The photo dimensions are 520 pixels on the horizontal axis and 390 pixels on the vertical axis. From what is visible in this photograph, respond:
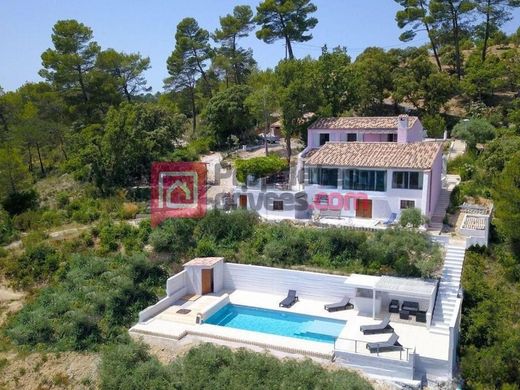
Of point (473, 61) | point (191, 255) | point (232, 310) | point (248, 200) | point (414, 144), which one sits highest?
point (473, 61)

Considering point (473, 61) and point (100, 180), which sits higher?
point (473, 61)

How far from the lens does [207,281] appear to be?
27109 mm

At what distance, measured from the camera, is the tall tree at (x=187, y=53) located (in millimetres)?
56656

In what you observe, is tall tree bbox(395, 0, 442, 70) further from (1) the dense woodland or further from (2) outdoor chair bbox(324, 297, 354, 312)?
(2) outdoor chair bbox(324, 297, 354, 312)

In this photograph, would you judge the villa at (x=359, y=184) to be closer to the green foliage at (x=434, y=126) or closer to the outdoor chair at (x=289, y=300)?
the outdoor chair at (x=289, y=300)

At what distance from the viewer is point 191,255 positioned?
28.7m

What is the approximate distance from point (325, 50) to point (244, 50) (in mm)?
17214

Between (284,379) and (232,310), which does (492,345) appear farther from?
(232,310)

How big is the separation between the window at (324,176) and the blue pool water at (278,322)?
10789 millimetres

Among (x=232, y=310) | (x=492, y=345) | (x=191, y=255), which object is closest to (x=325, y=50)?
(x=191, y=255)

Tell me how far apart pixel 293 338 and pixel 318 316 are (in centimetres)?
265

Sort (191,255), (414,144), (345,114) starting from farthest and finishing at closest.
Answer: (345,114) < (414,144) < (191,255)

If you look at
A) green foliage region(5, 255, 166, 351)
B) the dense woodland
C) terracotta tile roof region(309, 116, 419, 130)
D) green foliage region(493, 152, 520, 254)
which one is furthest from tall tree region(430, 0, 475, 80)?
green foliage region(5, 255, 166, 351)

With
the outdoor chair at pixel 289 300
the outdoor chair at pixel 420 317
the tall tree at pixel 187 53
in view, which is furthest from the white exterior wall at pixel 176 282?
the tall tree at pixel 187 53
